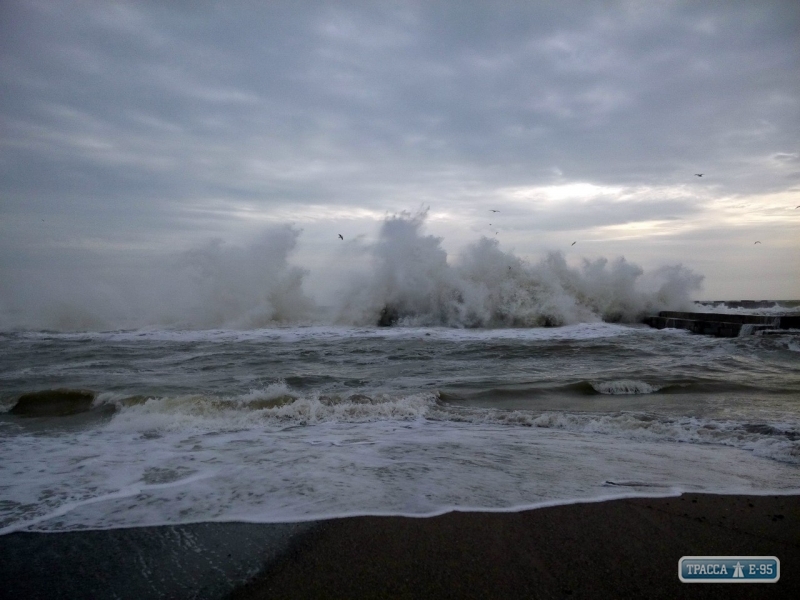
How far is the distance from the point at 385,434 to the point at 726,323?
13.9 m

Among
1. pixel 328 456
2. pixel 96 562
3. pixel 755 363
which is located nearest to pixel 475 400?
pixel 328 456

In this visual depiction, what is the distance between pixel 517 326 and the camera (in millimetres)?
18828

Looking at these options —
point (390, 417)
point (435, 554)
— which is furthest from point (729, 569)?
point (390, 417)

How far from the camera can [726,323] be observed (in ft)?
47.7

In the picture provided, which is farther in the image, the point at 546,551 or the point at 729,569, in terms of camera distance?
the point at 546,551

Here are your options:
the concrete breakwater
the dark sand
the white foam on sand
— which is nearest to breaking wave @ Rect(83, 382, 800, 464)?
the white foam on sand

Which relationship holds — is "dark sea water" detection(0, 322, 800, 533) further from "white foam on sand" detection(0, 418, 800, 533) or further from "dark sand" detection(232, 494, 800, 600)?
"dark sand" detection(232, 494, 800, 600)

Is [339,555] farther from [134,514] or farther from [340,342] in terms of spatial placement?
[340,342]

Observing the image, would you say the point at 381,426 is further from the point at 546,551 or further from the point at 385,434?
the point at 546,551

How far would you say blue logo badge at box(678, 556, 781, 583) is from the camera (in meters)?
2.11

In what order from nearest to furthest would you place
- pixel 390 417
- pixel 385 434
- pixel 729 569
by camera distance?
pixel 729 569
pixel 385 434
pixel 390 417

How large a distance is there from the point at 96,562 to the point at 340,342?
1145cm

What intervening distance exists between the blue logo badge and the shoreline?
39 millimetres

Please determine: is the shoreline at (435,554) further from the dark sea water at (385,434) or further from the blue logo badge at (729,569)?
the dark sea water at (385,434)
